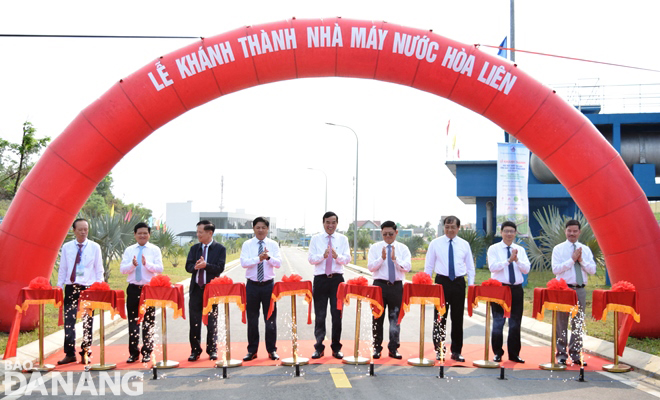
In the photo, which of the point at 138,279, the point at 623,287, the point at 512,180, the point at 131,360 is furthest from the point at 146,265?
the point at 512,180

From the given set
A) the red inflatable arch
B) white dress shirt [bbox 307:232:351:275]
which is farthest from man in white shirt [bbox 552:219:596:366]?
white dress shirt [bbox 307:232:351:275]

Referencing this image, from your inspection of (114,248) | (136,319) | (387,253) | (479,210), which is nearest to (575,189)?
(387,253)

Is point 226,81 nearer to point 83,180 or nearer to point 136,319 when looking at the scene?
point 83,180

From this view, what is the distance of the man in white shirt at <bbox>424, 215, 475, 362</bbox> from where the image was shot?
8.29 meters

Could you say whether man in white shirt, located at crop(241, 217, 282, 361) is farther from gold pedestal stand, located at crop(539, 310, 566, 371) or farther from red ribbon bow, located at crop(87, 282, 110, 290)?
gold pedestal stand, located at crop(539, 310, 566, 371)

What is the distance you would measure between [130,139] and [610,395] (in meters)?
8.03

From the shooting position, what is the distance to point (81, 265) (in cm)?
812

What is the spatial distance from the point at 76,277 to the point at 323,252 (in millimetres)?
3397

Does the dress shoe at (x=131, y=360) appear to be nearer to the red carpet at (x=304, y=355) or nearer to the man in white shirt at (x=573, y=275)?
the red carpet at (x=304, y=355)

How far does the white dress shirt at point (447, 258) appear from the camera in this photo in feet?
27.3

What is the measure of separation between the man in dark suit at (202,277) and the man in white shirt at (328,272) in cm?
134

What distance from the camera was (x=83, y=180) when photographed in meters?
9.84

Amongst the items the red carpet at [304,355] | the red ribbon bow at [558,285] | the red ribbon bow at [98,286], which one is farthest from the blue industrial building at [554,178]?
the red ribbon bow at [98,286]

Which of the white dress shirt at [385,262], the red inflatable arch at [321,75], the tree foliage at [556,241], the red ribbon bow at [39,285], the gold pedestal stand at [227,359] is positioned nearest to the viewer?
the gold pedestal stand at [227,359]
